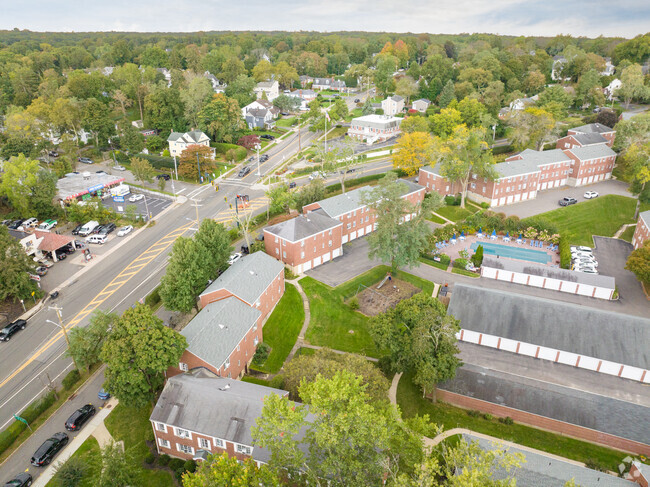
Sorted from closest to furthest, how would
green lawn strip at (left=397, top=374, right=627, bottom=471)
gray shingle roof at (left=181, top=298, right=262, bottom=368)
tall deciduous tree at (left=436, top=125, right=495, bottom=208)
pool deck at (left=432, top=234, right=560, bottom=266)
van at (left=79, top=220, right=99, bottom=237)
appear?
1. green lawn strip at (left=397, top=374, right=627, bottom=471)
2. gray shingle roof at (left=181, top=298, right=262, bottom=368)
3. pool deck at (left=432, top=234, right=560, bottom=266)
4. van at (left=79, top=220, right=99, bottom=237)
5. tall deciduous tree at (left=436, top=125, right=495, bottom=208)

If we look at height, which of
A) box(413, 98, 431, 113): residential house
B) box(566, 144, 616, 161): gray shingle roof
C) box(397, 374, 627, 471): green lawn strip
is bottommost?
box(397, 374, 627, 471): green lawn strip

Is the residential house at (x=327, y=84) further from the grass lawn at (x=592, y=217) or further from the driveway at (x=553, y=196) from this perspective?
the grass lawn at (x=592, y=217)

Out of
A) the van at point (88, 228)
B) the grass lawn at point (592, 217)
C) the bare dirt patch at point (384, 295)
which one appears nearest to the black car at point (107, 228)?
the van at point (88, 228)

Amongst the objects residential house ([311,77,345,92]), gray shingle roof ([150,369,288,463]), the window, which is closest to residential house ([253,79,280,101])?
residential house ([311,77,345,92])

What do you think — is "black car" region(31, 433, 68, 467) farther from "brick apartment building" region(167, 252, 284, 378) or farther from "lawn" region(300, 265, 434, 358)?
"lawn" region(300, 265, 434, 358)

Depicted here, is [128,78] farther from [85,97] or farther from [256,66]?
[256,66]

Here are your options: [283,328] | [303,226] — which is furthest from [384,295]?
[303,226]
